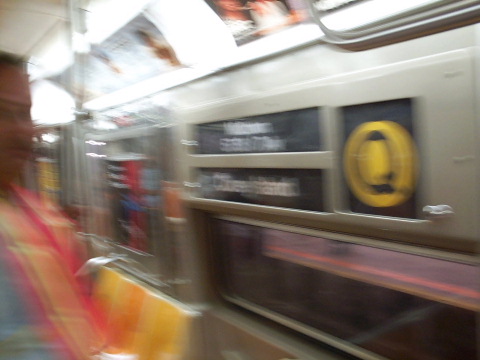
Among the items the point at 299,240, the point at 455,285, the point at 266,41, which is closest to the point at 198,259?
the point at 299,240

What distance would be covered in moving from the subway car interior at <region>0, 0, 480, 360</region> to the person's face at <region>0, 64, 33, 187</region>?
13cm

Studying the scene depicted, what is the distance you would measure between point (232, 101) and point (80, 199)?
104 inches

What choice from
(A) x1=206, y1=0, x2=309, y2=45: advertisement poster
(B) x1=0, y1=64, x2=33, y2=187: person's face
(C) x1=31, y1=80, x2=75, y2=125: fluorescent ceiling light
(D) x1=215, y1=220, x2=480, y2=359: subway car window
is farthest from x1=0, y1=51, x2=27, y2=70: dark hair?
(C) x1=31, y1=80, x2=75, y2=125: fluorescent ceiling light

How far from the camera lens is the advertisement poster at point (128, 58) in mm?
3131

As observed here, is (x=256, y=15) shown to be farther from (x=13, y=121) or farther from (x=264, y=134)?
(x=13, y=121)

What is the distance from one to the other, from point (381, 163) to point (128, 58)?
2372mm

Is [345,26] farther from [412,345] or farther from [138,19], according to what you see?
[138,19]

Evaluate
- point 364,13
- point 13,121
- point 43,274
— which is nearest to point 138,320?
point 43,274

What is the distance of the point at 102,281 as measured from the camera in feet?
13.5

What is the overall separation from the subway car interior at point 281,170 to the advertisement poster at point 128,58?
2cm

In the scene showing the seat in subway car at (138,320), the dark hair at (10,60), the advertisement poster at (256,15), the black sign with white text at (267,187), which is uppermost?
the advertisement poster at (256,15)

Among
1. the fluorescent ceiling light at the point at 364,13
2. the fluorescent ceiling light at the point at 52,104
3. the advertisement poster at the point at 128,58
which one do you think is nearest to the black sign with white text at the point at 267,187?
the fluorescent ceiling light at the point at 364,13

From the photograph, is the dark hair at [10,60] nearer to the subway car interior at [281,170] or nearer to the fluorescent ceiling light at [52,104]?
the subway car interior at [281,170]

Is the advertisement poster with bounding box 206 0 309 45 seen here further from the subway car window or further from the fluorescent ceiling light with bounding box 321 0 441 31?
the subway car window
